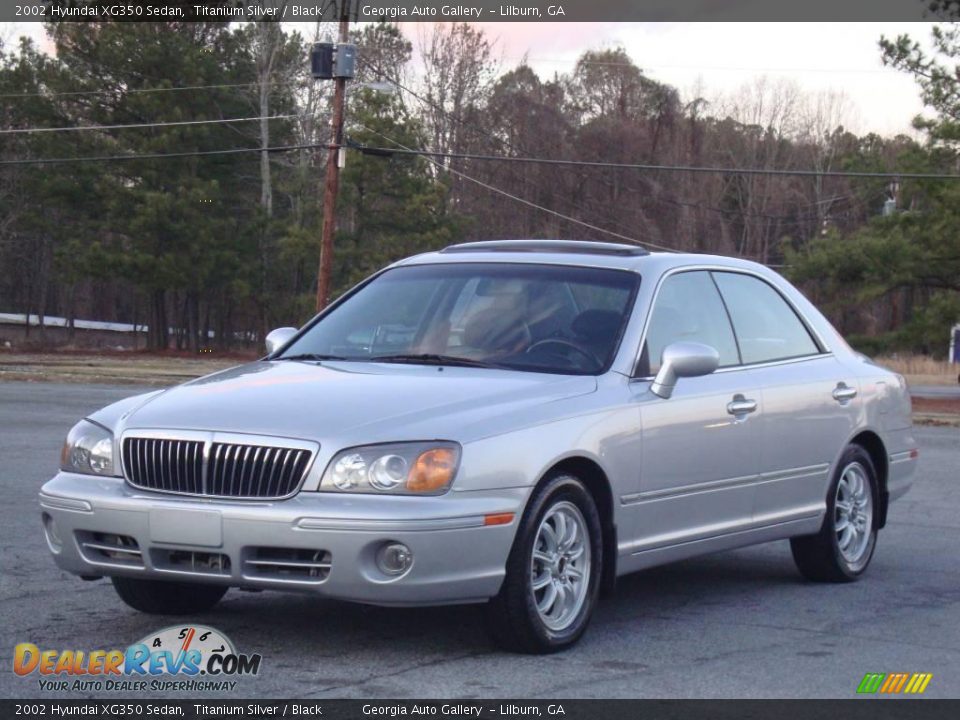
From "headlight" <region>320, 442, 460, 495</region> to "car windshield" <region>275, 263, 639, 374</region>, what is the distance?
109 centimetres

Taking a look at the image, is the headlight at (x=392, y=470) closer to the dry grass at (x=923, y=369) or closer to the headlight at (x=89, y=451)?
the headlight at (x=89, y=451)

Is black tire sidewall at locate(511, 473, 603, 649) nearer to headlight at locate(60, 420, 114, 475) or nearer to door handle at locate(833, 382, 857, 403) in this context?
headlight at locate(60, 420, 114, 475)

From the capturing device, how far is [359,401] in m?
5.84

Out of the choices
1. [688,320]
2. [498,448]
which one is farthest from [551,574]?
[688,320]

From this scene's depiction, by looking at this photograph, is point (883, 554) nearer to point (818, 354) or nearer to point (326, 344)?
point (818, 354)

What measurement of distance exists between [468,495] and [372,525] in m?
0.40

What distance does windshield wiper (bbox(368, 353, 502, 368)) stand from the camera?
258 inches

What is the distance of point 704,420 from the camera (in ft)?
22.6

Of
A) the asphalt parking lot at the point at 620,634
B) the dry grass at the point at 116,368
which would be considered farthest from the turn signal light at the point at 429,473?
the dry grass at the point at 116,368

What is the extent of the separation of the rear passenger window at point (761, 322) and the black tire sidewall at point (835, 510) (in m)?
0.63

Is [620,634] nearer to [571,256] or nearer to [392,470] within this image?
[392,470]

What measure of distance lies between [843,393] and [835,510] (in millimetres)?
645

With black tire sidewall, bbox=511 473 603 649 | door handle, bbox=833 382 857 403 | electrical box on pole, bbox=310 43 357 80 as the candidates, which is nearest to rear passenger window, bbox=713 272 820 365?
→ door handle, bbox=833 382 857 403

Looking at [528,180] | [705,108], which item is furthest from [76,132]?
[705,108]
